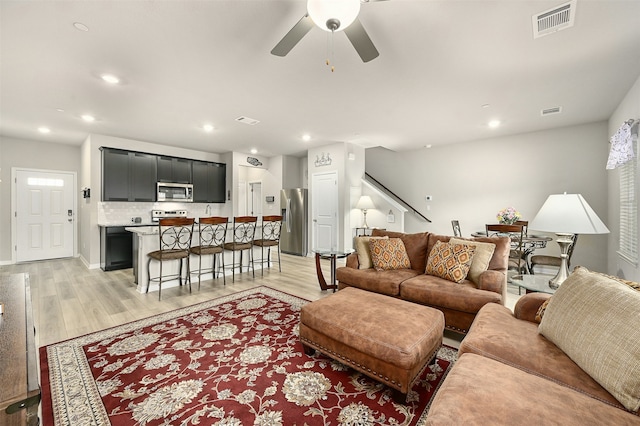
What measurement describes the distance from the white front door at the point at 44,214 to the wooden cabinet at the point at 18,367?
597cm

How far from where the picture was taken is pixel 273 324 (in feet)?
9.33

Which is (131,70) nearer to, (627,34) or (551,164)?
(627,34)

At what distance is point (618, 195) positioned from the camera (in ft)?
12.9

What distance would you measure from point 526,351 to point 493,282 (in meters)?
1.20

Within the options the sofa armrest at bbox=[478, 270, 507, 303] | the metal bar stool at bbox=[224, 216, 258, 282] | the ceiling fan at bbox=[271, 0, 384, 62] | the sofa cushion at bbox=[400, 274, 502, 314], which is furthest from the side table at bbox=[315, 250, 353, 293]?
the ceiling fan at bbox=[271, 0, 384, 62]

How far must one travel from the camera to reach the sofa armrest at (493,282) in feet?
8.35

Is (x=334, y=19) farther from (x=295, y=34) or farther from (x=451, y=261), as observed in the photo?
(x=451, y=261)

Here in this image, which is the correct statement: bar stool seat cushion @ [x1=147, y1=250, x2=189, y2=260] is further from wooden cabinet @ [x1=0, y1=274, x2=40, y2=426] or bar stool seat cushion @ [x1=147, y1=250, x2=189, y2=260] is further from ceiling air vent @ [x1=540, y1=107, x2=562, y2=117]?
ceiling air vent @ [x1=540, y1=107, x2=562, y2=117]

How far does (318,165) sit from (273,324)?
4497 mm

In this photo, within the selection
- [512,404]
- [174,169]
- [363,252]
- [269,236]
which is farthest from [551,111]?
[174,169]

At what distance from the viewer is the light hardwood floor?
2.86 metres

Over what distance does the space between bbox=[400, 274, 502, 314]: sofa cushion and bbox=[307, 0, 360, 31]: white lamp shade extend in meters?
2.35

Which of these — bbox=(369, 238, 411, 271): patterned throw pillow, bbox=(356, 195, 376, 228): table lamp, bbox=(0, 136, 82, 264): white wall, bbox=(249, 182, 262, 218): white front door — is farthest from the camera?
bbox=(249, 182, 262, 218): white front door

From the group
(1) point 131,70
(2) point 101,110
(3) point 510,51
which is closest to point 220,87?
(1) point 131,70
